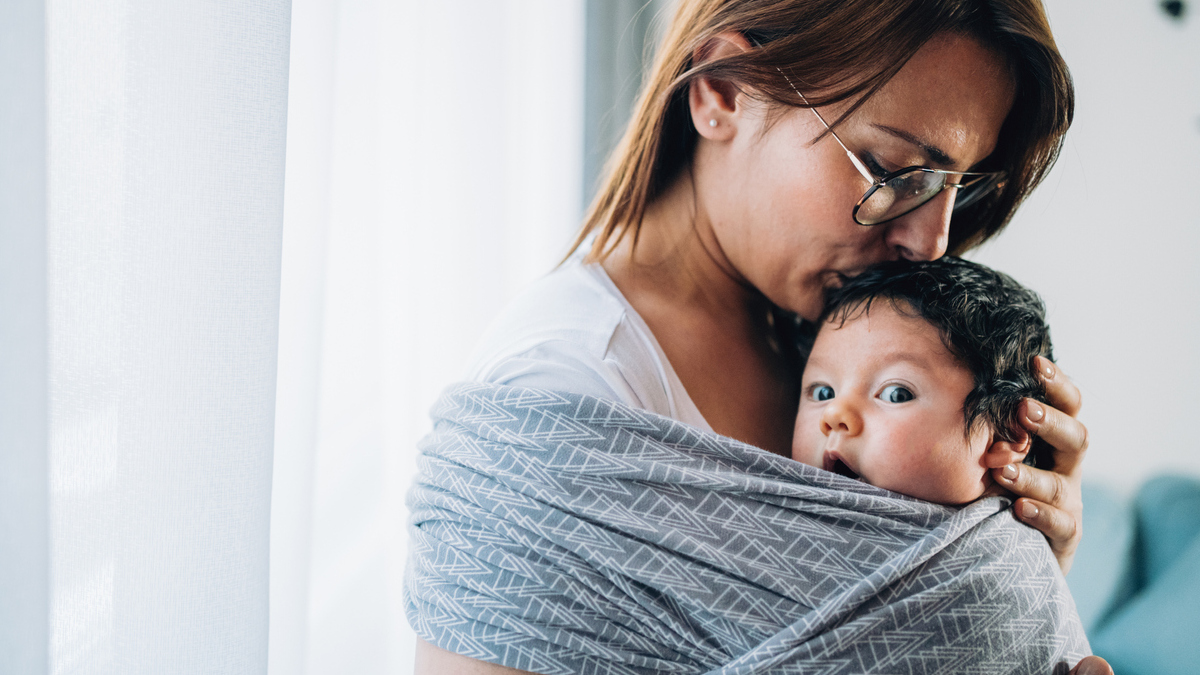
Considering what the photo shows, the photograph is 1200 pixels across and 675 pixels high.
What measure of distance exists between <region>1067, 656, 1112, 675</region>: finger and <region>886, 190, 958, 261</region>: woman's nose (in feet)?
1.67

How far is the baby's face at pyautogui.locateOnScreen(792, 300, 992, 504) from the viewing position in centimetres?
78

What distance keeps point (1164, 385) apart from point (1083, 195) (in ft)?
1.44

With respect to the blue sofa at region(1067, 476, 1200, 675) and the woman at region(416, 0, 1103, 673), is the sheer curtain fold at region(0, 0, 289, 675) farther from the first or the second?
the blue sofa at region(1067, 476, 1200, 675)

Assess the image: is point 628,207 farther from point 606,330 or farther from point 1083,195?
point 1083,195

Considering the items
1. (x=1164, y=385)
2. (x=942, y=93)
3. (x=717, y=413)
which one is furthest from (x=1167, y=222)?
(x=717, y=413)

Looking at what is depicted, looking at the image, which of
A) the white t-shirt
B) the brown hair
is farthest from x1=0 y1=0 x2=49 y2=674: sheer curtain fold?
the brown hair

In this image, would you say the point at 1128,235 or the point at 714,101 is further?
the point at 1128,235

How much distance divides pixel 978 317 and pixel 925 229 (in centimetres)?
14

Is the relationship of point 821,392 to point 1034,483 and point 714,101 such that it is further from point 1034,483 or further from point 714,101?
point 714,101

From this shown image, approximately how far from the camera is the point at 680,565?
65cm

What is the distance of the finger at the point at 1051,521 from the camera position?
2.66 feet

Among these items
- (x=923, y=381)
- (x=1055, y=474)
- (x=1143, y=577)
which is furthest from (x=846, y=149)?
(x=1143, y=577)

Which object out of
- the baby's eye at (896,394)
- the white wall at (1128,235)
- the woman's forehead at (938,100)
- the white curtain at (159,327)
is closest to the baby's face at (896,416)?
the baby's eye at (896,394)

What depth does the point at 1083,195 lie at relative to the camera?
57.8 inches
